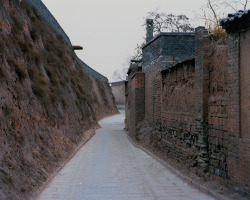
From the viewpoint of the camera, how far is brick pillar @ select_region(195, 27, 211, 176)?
7.57 metres

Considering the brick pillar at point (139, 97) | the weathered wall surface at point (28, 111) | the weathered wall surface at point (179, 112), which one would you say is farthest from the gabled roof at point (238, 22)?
the brick pillar at point (139, 97)

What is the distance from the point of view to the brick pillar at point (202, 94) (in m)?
7.57

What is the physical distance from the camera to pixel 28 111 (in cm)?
934

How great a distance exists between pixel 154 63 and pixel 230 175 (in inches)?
339

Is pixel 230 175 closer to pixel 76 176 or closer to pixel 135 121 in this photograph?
pixel 76 176

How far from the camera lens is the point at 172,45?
13438 mm

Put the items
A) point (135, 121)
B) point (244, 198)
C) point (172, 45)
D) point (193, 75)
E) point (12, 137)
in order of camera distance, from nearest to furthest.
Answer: point (244, 198) → point (12, 137) → point (193, 75) → point (172, 45) → point (135, 121)

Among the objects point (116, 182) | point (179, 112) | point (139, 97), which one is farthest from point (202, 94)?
point (139, 97)

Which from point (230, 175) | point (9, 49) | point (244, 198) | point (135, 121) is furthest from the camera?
point (135, 121)

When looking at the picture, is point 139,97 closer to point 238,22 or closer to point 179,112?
point 179,112

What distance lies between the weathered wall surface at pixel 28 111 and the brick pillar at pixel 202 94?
3871mm

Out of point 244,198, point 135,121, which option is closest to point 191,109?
point 244,198

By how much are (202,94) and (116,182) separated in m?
3.10

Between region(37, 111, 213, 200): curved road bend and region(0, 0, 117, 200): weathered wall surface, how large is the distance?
0.47 meters
